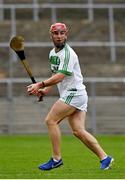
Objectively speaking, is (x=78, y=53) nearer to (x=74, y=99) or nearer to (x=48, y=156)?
(x=48, y=156)

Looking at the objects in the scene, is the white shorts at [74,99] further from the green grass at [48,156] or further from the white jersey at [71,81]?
the green grass at [48,156]

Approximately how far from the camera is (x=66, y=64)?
1327 centimetres

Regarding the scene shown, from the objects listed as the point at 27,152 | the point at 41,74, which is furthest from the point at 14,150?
the point at 41,74

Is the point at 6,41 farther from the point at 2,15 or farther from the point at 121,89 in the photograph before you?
the point at 121,89

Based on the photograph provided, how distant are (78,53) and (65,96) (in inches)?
681

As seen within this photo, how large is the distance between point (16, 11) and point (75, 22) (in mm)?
2243

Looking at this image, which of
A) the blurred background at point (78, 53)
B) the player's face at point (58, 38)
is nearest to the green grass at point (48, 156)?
the blurred background at point (78, 53)

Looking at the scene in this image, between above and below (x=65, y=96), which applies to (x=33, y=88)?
above

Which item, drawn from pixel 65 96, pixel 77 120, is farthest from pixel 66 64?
pixel 77 120

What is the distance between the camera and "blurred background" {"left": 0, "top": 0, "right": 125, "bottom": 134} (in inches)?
1051

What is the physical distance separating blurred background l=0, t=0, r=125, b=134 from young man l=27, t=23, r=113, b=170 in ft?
41.8

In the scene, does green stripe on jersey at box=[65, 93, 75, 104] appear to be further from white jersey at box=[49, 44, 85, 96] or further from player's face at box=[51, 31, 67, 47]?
player's face at box=[51, 31, 67, 47]

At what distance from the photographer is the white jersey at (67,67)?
1327 centimetres

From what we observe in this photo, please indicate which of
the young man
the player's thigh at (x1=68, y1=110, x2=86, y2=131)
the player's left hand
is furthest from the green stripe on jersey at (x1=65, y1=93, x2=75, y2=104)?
the player's left hand
